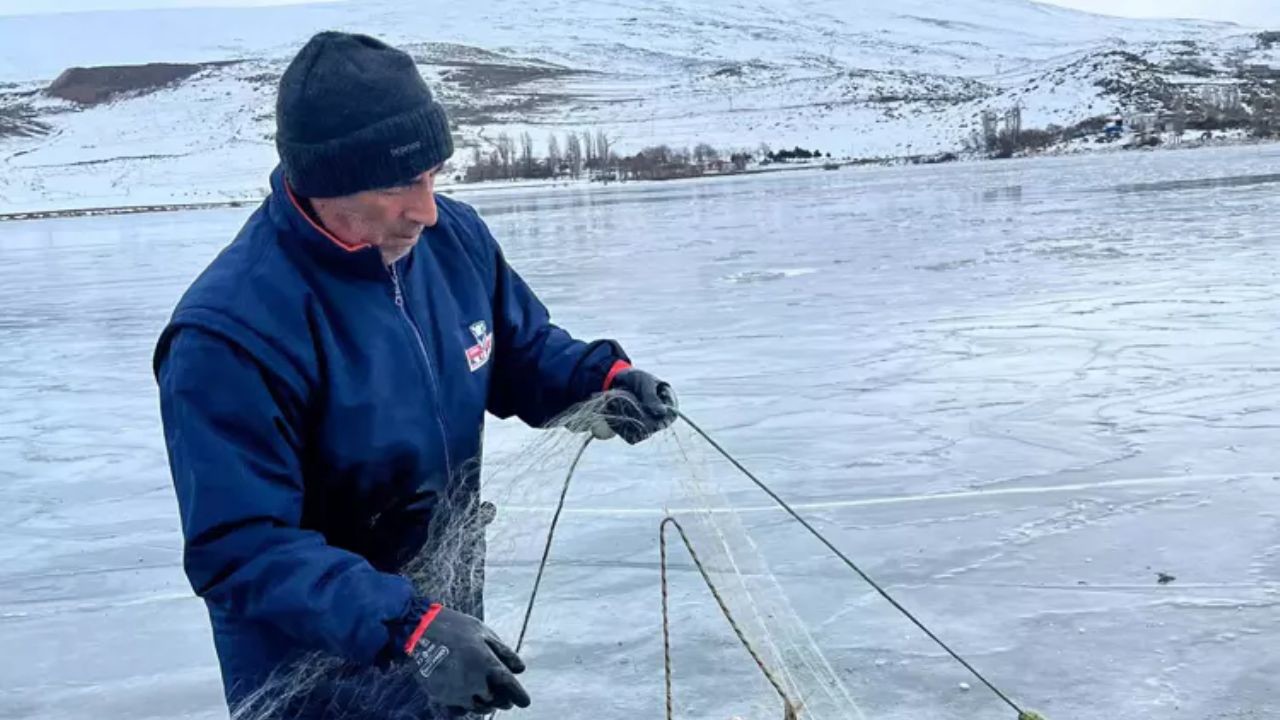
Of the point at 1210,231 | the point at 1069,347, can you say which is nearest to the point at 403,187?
the point at 1069,347

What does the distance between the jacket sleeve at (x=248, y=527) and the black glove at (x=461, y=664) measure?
5 cm

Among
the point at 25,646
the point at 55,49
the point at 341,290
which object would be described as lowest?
the point at 25,646

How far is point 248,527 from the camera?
1596 millimetres

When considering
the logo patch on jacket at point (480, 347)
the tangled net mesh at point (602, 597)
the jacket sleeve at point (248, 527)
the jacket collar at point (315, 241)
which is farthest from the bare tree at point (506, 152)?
the jacket sleeve at point (248, 527)

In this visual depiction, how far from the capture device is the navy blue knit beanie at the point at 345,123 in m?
1.70

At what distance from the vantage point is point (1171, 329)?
22.9 ft

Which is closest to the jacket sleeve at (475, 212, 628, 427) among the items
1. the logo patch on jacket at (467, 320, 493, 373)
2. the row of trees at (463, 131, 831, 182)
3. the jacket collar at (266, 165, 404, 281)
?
the logo patch on jacket at (467, 320, 493, 373)

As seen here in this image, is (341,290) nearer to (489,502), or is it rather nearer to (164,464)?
(489,502)

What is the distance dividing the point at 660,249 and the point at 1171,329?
7.56 meters

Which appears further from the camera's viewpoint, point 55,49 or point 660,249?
point 55,49

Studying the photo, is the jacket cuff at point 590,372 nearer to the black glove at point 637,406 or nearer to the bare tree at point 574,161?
the black glove at point 637,406

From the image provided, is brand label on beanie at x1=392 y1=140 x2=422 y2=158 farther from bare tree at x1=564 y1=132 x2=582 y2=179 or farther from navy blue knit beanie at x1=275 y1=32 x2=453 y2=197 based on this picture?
bare tree at x1=564 y1=132 x2=582 y2=179

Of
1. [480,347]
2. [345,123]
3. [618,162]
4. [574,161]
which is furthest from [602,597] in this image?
[618,162]

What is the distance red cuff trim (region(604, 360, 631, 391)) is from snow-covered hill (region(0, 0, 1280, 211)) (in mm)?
48965
